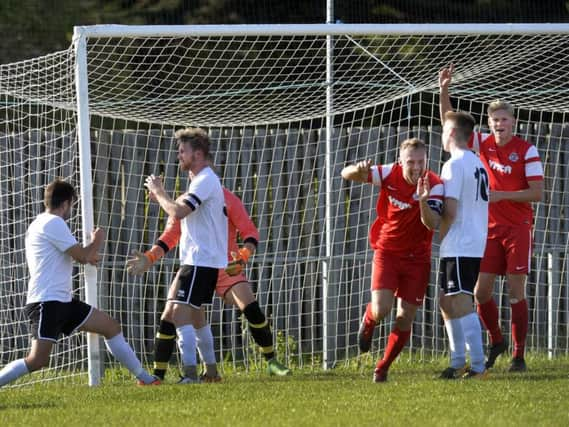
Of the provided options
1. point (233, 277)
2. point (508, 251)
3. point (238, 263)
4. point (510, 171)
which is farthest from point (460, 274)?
point (233, 277)

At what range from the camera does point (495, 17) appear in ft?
49.5

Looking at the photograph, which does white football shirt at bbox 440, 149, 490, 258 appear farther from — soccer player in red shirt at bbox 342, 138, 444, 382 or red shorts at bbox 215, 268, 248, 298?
red shorts at bbox 215, 268, 248, 298

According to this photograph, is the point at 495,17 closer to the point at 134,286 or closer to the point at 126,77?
the point at 126,77

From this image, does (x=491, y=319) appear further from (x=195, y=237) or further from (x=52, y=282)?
(x=52, y=282)

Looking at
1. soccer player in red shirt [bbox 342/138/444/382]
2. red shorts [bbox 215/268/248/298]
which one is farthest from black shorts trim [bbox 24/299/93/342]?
soccer player in red shirt [bbox 342/138/444/382]

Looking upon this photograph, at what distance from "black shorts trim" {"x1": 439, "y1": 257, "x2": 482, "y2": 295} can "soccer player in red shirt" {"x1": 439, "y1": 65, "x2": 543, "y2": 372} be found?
1043mm

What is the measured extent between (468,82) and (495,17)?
4.59m

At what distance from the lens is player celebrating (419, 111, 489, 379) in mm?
8461

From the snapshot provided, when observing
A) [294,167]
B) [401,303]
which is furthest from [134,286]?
[401,303]

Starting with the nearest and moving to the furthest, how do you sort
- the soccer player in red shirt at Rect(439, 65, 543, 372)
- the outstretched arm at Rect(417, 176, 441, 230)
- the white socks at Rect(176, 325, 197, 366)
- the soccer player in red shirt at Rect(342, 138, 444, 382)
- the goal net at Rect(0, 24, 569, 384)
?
the outstretched arm at Rect(417, 176, 441, 230) < the soccer player in red shirt at Rect(342, 138, 444, 382) < the white socks at Rect(176, 325, 197, 366) < the soccer player in red shirt at Rect(439, 65, 543, 372) < the goal net at Rect(0, 24, 569, 384)

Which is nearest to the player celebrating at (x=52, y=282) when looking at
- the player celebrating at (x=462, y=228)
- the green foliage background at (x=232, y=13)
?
the player celebrating at (x=462, y=228)

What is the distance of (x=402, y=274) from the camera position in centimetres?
885

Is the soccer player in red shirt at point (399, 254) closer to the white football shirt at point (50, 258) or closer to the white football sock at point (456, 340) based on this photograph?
the white football sock at point (456, 340)

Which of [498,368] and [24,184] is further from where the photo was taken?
[24,184]
